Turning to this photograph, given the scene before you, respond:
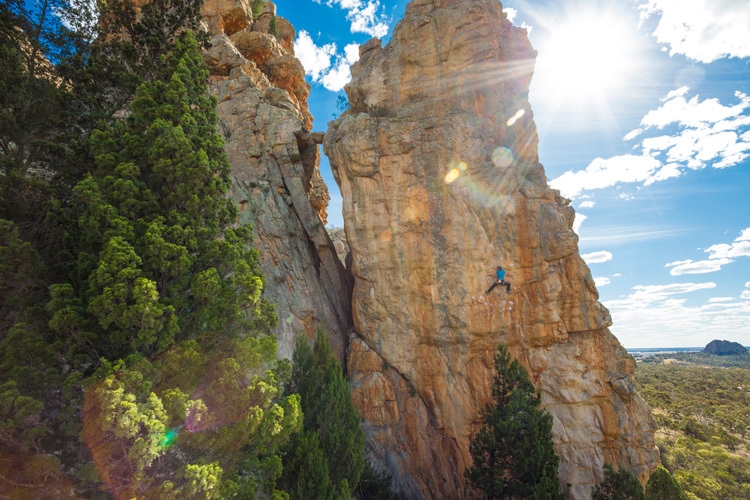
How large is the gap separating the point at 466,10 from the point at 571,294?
1802 cm

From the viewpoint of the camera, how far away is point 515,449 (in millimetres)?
15641

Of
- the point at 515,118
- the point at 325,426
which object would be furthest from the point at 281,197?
the point at 515,118

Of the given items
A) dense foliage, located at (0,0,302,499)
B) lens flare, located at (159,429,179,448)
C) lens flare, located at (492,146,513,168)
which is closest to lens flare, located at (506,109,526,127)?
lens flare, located at (492,146,513,168)

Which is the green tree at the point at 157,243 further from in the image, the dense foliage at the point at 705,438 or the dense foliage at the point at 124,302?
the dense foliage at the point at 705,438

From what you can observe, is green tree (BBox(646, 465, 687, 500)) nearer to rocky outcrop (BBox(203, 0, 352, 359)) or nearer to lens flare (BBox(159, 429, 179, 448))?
rocky outcrop (BBox(203, 0, 352, 359))

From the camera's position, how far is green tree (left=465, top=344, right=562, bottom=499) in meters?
15.0

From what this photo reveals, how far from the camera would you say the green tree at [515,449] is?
15023 mm

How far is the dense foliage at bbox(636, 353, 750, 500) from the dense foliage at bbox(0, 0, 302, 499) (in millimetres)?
41406

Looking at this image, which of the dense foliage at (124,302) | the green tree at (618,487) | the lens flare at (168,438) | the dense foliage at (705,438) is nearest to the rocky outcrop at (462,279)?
the green tree at (618,487)

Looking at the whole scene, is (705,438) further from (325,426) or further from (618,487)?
(325,426)

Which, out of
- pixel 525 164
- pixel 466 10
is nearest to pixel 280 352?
pixel 525 164

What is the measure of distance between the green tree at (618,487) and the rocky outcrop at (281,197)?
1432 centimetres

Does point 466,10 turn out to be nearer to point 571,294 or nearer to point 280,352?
point 571,294

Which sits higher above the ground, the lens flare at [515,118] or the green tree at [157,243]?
the lens flare at [515,118]
